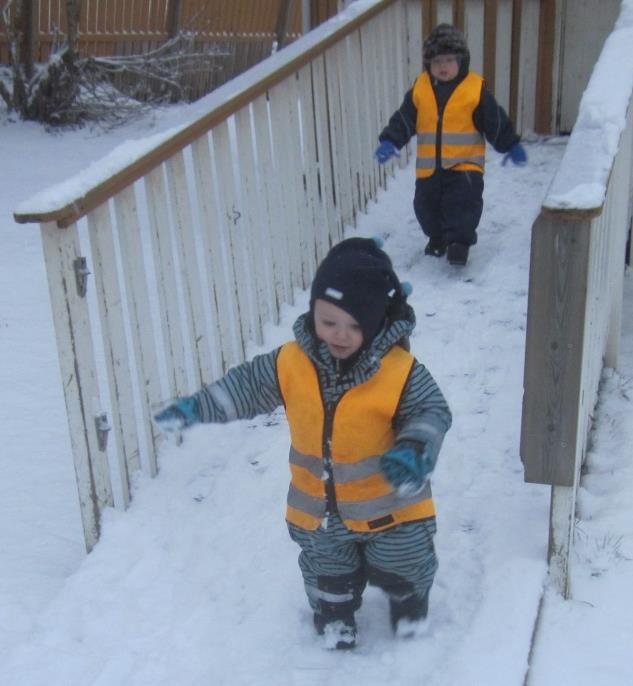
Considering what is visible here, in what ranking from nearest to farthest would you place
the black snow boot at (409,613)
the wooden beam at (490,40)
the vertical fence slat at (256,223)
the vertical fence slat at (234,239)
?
the black snow boot at (409,613) → the vertical fence slat at (234,239) → the vertical fence slat at (256,223) → the wooden beam at (490,40)

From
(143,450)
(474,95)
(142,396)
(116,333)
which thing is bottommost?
(143,450)

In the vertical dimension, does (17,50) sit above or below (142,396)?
above

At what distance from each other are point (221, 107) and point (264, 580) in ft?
6.66

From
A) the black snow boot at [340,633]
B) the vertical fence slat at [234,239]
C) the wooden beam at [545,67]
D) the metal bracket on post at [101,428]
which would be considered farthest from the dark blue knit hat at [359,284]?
the wooden beam at [545,67]

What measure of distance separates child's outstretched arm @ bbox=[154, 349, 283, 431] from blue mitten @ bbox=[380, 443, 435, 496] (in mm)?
442

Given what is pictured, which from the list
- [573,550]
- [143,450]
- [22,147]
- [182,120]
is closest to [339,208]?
[182,120]

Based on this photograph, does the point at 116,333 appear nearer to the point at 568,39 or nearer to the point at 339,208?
the point at 339,208

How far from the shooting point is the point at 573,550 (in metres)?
3.12

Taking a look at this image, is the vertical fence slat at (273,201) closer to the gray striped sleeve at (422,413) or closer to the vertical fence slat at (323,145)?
the vertical fence slat at (323,145)

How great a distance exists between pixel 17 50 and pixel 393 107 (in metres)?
3.56

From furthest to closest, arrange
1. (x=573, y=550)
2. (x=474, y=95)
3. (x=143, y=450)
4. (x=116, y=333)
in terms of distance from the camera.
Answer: (x=474, y=95), (x=143, y=450), (x=116, y=333), (x=573, y=550)

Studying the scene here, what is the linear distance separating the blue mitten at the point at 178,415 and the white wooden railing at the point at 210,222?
78cm

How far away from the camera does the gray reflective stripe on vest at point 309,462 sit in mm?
2730

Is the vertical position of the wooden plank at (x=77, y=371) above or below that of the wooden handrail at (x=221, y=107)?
below
